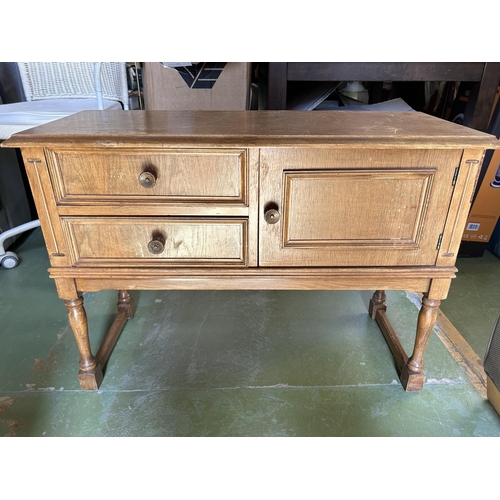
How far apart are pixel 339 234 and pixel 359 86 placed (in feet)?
5.27

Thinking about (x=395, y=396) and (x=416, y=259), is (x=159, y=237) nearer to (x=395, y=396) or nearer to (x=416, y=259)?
(x=416, y=259)

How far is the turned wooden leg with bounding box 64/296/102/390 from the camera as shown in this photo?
1262mm

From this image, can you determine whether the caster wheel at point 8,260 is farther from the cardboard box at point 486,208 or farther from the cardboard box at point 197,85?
the cardboard box at point 486,208

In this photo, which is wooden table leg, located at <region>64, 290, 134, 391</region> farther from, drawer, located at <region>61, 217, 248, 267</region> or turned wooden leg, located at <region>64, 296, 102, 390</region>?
drawer, located at <region>61, 217, 248, 267</region>

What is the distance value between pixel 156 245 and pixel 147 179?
0.61 feet

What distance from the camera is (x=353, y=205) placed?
1079 mm

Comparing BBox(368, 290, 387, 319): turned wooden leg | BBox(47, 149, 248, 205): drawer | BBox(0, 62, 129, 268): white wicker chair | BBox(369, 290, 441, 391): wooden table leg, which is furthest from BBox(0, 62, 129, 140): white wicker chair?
BBox(369, 290, 441, 391): wooden table leg

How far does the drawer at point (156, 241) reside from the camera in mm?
1096

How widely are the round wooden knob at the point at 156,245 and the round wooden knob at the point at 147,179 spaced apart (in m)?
0.16

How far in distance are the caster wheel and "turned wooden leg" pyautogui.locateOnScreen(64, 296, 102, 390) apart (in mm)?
1120

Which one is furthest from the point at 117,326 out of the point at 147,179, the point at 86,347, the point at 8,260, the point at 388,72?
the point at 388,72

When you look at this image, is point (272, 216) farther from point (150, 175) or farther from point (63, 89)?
point (63, 89)

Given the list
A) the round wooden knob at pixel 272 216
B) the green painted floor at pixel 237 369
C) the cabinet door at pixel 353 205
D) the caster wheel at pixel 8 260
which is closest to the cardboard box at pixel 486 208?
the green painted floor at pixel 237 369

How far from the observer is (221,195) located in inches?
41.9
